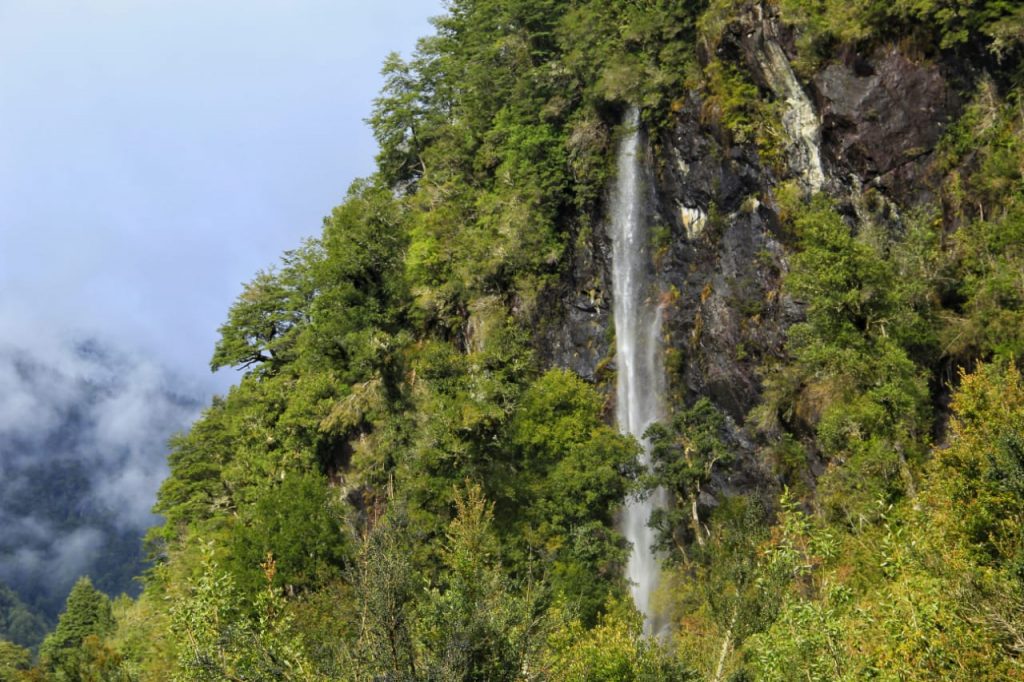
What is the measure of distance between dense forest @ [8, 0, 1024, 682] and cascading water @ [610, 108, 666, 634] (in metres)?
0.72

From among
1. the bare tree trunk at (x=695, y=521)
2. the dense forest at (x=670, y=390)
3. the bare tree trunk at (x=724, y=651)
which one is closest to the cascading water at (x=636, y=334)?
the dense forest at (x=670, y=390)

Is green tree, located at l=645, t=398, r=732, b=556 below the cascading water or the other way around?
below

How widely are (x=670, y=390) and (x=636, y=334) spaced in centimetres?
390

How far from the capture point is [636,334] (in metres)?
45.7

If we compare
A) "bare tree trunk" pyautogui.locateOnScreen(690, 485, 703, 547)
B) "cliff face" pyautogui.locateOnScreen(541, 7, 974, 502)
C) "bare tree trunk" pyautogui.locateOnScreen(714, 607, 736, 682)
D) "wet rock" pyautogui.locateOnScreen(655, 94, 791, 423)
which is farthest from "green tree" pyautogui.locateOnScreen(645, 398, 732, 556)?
"bare tree trunk" pyautogui.locateOnScreen(714, 607, 736, 682)

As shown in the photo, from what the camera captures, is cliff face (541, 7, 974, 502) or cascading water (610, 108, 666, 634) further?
cascading water (610, 108, 666, 634)

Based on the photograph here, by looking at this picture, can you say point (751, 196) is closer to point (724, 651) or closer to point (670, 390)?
point (670, 390)

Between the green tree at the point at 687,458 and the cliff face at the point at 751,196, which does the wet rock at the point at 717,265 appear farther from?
the green tree at the point at 687,458

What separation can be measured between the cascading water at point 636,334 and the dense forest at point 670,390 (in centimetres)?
72

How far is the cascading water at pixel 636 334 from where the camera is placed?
137ft

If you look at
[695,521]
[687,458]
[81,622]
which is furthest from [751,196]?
[81,622]

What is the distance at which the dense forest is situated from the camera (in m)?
16.8

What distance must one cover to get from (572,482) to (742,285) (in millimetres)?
12283

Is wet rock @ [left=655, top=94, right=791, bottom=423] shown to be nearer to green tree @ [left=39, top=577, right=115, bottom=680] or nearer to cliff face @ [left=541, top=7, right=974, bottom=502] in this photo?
cliff face @ [left=541, top=7, right=974, bottom=502]
